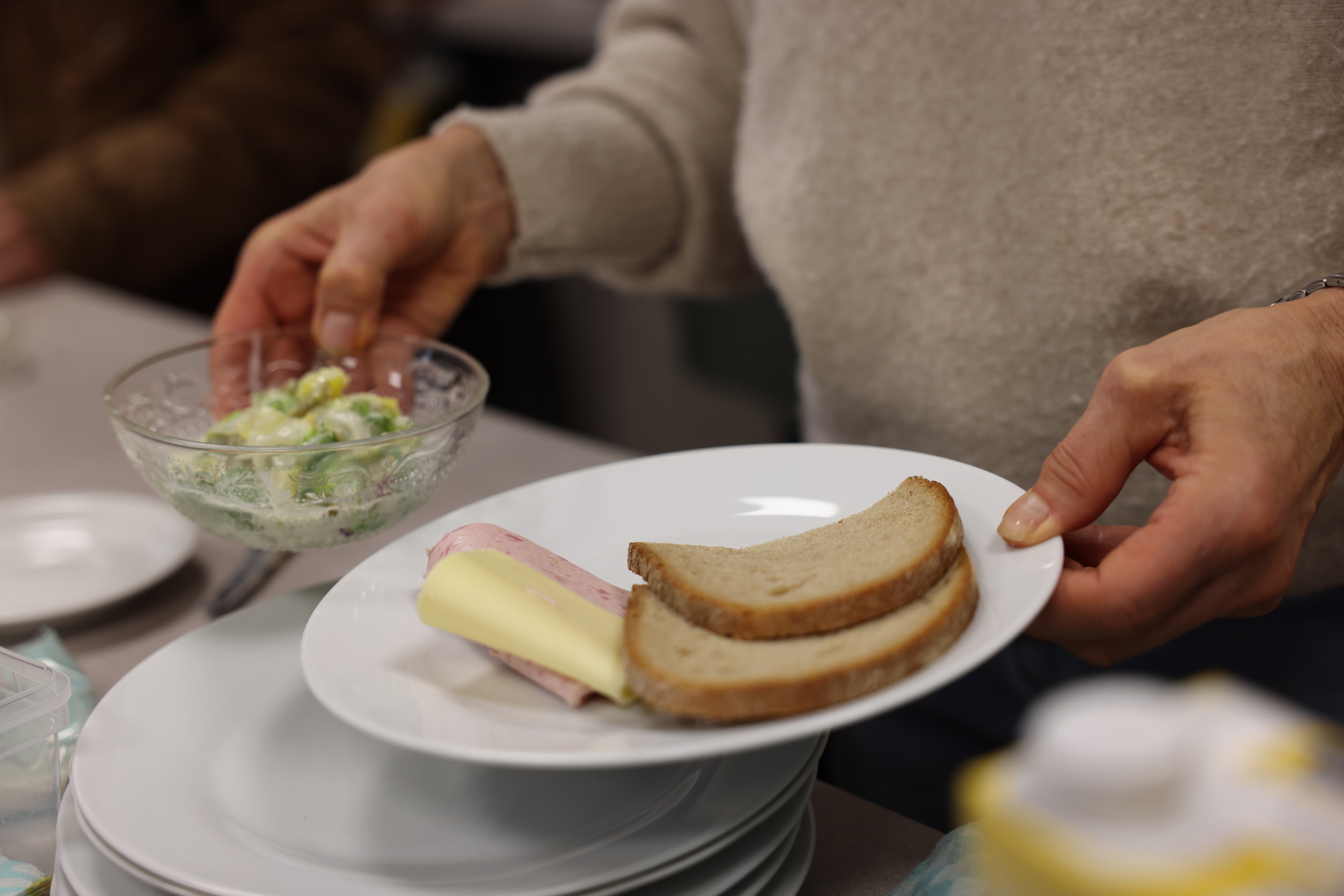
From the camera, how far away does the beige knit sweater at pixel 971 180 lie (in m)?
0.86

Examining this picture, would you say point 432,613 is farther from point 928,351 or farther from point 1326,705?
point 1326,705

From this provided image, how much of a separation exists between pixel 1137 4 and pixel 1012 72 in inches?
5.1

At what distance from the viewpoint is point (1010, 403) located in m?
1.05

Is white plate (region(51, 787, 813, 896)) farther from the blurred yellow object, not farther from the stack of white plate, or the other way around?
the blurred yellow object

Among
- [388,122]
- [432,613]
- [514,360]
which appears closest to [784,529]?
[432,613]

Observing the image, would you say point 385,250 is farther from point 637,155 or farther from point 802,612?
point 802,612

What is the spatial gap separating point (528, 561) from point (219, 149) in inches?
92.6

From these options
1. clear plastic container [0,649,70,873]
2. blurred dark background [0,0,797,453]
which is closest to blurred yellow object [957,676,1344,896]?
clear plastic container [0,649,70,873]

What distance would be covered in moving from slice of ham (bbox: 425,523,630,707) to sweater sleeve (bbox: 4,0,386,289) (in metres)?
2.08

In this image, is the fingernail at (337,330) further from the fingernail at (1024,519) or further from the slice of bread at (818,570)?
the fingernail at (1024,519)

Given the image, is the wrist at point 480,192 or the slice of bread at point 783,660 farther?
the wrist at point 480,192

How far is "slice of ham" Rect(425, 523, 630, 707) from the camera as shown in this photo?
66 cm

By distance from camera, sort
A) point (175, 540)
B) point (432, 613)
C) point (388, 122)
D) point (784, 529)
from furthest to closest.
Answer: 1. point (388, 122)
2. point (175, 540)
3. point (784, 529)
4. point (432, 613)

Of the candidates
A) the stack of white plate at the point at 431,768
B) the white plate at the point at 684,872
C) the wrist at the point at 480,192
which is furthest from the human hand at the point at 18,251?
the white plate at the point at 684,872
